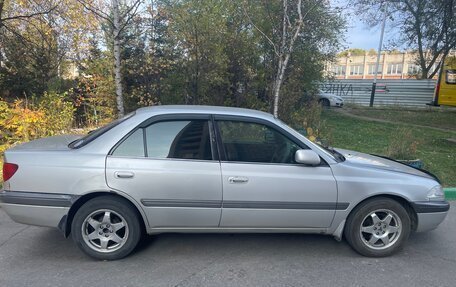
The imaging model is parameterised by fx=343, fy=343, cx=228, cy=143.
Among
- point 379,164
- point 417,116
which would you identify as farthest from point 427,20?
point 379,164

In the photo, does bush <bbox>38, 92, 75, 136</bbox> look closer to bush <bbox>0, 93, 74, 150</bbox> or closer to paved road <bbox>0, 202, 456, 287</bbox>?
bush <bbox>0, 93, 74, 150</bbox>

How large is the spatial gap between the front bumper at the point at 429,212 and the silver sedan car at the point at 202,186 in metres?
0.01

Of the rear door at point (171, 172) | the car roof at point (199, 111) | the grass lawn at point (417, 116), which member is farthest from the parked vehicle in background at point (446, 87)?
the rear door at point (171, 172)

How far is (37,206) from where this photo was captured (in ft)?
10.9

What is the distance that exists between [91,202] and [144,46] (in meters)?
6.92

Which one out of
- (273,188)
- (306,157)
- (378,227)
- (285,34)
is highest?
(285,34)

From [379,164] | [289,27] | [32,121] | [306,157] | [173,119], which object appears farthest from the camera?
[289,27]

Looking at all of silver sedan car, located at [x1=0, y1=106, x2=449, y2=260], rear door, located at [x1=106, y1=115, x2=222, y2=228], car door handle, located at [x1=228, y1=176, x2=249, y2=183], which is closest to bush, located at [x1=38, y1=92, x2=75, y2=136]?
silver sedan car, located at [x1=0, y1=106, x2=449, y2=260]

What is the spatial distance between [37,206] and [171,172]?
4.37 ft

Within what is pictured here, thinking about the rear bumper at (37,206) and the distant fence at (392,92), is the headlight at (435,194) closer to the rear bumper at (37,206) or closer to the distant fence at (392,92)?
the rear bumper at (37,206)

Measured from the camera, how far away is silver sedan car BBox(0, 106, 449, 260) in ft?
11.0

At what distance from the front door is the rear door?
133 millimetres

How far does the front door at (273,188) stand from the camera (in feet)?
11.3

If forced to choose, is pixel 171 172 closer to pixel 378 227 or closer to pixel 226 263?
pixel 226 263
